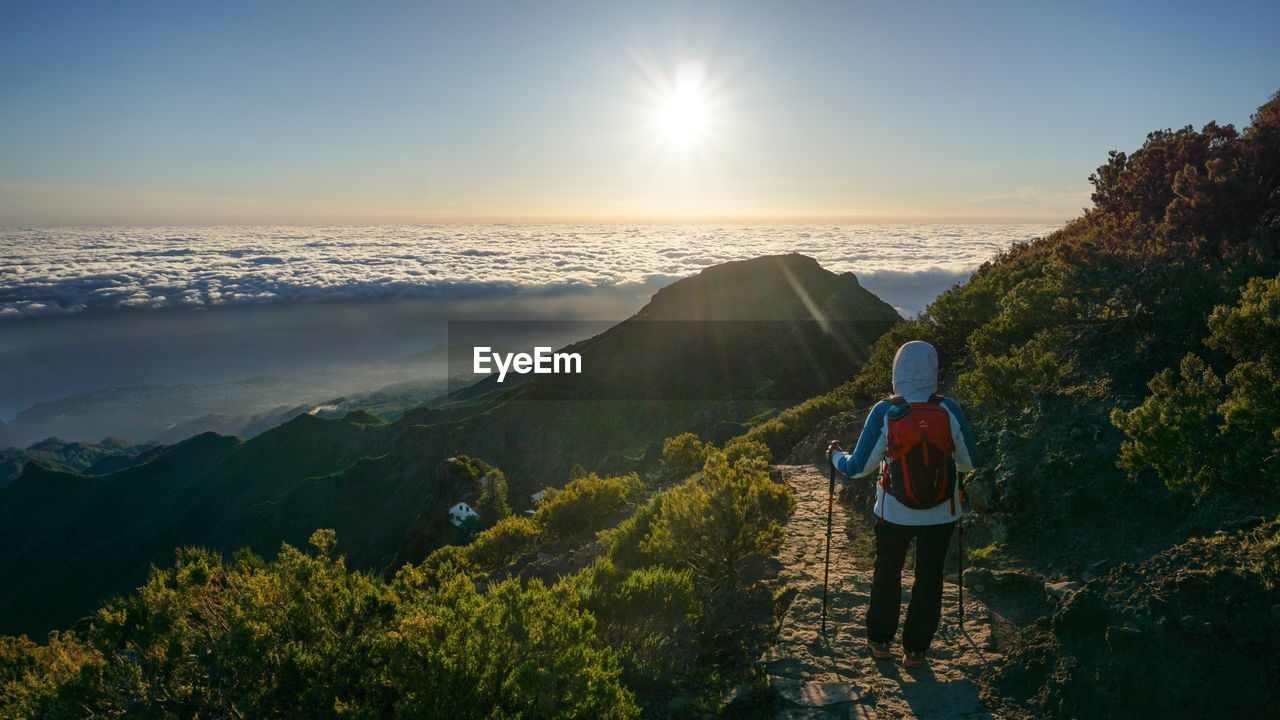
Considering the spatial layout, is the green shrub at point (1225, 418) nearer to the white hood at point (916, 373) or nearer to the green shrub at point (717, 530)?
the white hood at point (916, 373)

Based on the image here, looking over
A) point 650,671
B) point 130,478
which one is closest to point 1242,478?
point 650,671

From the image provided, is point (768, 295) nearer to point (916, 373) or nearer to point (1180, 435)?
point (1180, 435)

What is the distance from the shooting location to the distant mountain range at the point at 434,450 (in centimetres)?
5669

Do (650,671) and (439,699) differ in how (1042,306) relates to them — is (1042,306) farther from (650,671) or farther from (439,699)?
(439,699)

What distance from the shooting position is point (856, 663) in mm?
4609

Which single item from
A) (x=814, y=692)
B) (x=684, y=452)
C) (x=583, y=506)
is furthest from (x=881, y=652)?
(x=684, y=452)

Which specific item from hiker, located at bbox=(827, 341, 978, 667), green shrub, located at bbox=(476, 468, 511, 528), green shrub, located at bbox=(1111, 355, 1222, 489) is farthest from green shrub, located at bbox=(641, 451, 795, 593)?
green shrub, located at bbox=(476, 468, 511, 528)

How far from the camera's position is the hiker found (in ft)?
13.2

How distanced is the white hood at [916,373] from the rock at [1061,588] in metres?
1.95

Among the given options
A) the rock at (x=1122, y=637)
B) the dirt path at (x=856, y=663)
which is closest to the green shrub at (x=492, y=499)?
the dirt path at (x=856, y=663)

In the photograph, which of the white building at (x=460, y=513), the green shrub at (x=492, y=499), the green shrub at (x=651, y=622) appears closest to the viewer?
the green shrub at (x=651, y=622)

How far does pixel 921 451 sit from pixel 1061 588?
75.2 inches

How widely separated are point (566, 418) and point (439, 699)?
63858mm

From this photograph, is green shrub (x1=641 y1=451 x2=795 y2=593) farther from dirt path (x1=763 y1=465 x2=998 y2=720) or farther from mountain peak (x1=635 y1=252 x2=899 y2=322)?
mountain peak (x1=635 y1=252 x2=899 y2=322)
